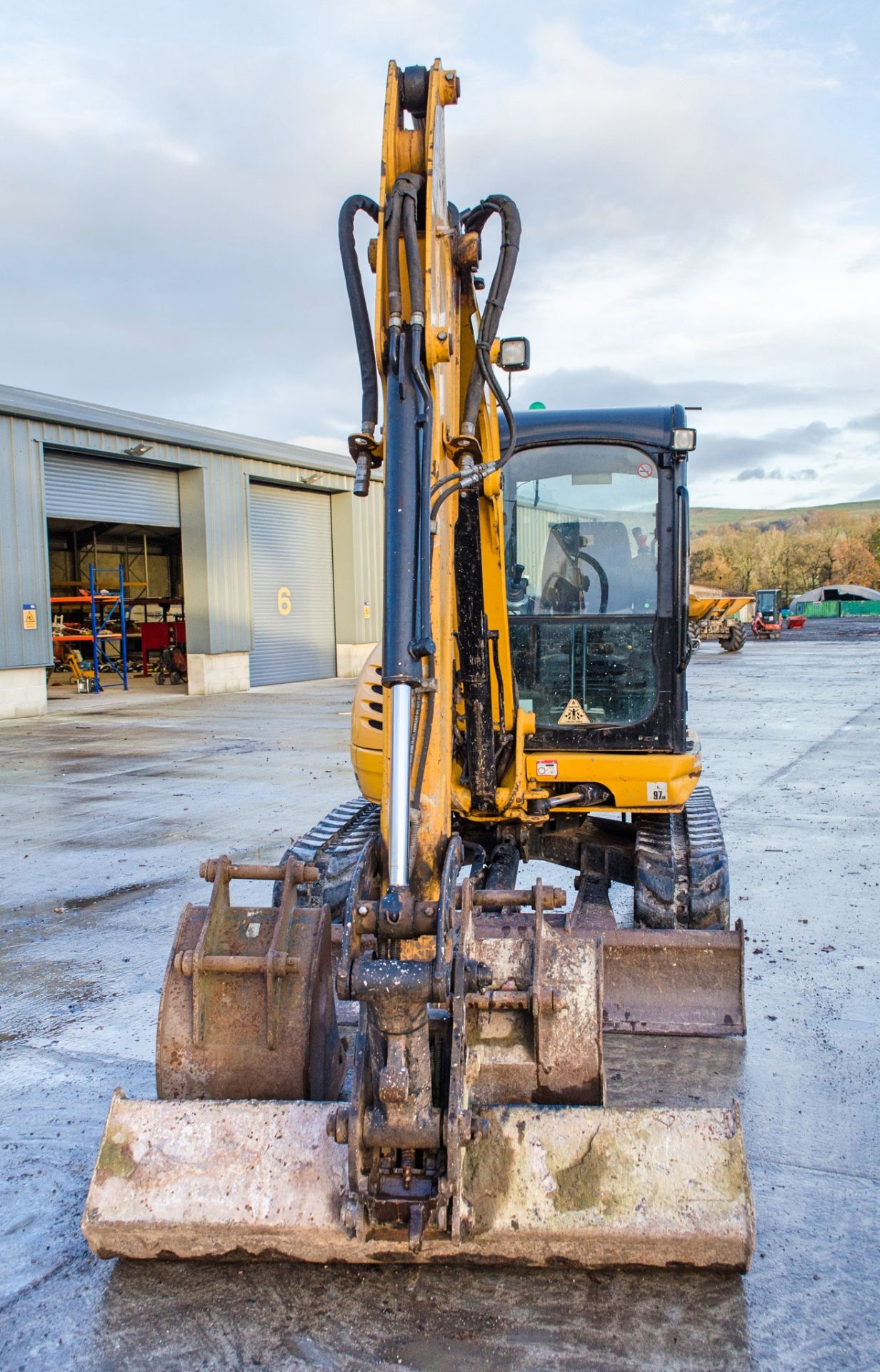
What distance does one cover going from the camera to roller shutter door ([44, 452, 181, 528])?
18.9 meters

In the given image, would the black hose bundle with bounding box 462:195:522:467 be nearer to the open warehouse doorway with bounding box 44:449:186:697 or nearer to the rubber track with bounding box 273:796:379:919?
the rubber track with bounding box 273:796:379:919

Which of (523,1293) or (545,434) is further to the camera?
(545,434)

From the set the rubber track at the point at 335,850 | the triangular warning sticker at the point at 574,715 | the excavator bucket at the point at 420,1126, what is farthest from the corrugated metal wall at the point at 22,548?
the excavator bucket at the point at 420,1126

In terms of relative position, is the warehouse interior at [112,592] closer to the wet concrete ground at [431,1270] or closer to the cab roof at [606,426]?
the wet concrete ground at [431,1270]

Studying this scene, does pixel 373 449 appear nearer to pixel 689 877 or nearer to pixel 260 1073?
pixel 260 1073

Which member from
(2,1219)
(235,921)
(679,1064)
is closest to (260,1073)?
(235,921)

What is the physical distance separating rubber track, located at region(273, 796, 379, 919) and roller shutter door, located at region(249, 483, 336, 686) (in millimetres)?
17534

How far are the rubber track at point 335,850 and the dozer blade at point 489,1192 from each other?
1.97 metres

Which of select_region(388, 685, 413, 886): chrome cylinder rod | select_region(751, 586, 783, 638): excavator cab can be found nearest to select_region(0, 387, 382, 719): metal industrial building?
select_region(388, 685, 413, 886): chrome cylinder rod

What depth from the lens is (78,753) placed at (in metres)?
13.1

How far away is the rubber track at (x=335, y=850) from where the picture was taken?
5.31 metres

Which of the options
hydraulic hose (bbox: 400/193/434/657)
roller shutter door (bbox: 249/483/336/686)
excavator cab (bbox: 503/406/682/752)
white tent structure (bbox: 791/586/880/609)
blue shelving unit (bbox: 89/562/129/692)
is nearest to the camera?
hydraulic hose (bbox: 400/193/434/657)

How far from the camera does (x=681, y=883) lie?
5.02 meters

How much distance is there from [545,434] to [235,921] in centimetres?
301
